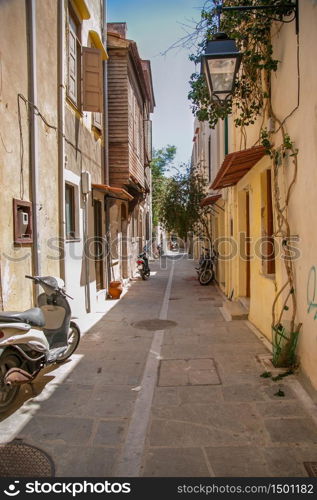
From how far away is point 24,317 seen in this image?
425cm

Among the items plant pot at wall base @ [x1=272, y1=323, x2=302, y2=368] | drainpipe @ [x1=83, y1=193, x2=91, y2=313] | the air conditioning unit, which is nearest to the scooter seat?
the air conditioning unit

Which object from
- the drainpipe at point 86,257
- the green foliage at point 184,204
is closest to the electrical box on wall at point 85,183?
the drainpipe at point 86,257

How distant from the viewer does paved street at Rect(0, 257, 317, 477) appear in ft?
10.2

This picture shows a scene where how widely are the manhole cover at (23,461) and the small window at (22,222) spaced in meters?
2.61

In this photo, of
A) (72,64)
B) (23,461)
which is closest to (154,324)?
(23,461)

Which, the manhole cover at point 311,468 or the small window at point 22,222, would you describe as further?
the small window at point 22,222

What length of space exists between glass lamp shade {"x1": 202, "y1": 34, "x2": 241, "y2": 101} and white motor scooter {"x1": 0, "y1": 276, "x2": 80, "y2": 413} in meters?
3.47

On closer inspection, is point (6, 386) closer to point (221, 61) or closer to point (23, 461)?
point (23, 461)

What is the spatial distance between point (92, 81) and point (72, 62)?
63 cm

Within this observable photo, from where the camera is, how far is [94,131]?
33.0 feet

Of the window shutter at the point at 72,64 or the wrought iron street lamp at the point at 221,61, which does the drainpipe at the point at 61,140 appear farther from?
the wrought iron street lamp at the point at 221,61

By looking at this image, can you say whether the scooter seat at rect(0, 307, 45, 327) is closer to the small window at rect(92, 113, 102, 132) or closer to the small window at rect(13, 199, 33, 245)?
the small window at rect(13, 199, 33, 245)

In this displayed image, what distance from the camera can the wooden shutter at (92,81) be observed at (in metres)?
8.65
